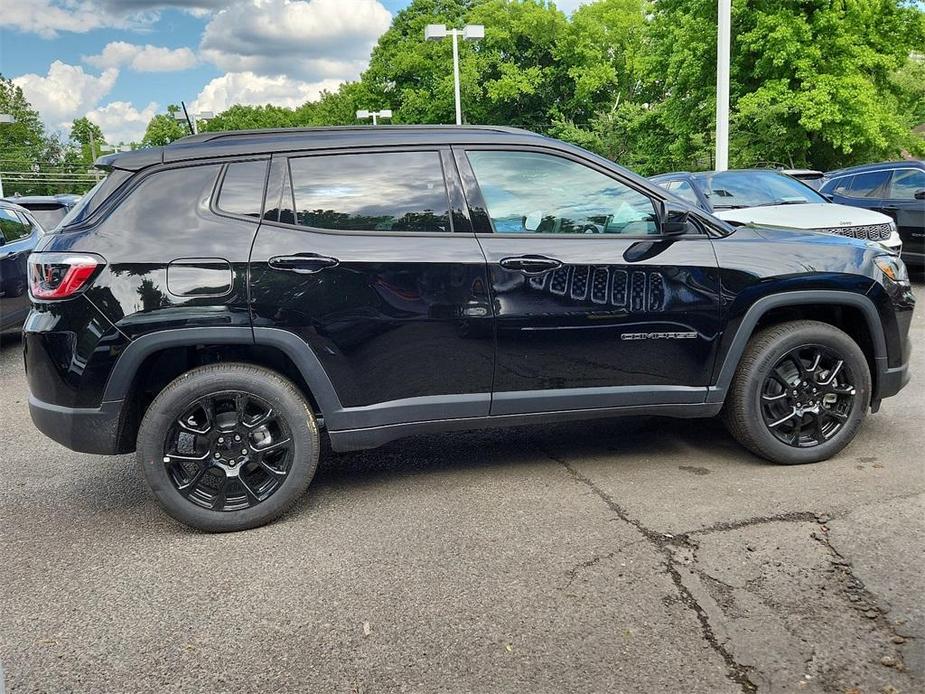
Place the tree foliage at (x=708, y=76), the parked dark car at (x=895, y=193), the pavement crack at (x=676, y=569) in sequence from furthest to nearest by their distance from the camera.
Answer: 1. the tree foliage at (x=708, y=76)
2. the parked dark car at (x=895, y=193)
3. the pavement crack at (x=676, y=569)

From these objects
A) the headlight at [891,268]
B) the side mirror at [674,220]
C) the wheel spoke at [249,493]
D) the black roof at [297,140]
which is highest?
the black roof at [297,140]

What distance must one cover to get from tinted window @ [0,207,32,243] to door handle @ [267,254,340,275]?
6.25 metres

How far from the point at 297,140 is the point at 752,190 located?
7077 mm

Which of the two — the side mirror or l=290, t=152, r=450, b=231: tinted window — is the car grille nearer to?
the side mirror

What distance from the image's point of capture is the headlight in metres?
4.18

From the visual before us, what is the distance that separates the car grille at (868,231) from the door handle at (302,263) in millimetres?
6617

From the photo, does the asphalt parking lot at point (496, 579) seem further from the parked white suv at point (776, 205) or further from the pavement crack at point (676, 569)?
the parked white suv at point (776, 205)

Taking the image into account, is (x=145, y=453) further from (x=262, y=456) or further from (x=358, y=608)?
(x=358, y=608)

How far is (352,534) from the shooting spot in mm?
3514

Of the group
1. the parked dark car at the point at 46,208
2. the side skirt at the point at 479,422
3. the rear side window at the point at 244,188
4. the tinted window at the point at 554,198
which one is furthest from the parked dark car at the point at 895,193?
the parked dark car at the point at 46,208

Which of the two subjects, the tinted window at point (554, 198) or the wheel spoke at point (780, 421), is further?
the wheel spoke at point (780, 421)

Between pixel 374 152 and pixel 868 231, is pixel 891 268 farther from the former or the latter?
pixel 868 231

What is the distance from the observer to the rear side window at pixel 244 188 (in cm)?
356

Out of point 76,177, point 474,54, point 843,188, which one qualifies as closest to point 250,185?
point 843,188
